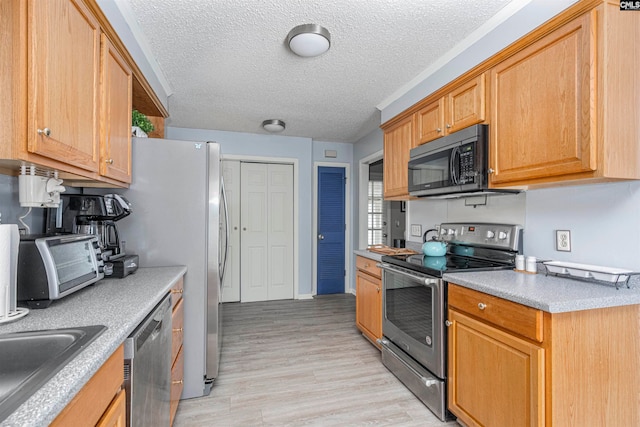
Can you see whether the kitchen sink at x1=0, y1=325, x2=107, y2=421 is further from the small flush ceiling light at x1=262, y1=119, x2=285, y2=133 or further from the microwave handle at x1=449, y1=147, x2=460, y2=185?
the small flush ceiling light at x1=262, y1=119, x2=285, y2=133

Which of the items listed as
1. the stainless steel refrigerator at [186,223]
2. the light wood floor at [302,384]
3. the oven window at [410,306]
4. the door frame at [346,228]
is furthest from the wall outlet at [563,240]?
the door frame at [346,228]

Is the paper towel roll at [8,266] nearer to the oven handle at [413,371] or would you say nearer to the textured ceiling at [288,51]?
the textured ceiling at [288,51]

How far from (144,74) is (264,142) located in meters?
2.34

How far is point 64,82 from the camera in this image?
1230mm

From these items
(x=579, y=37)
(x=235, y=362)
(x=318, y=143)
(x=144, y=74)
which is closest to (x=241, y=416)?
(x=235, y=362)

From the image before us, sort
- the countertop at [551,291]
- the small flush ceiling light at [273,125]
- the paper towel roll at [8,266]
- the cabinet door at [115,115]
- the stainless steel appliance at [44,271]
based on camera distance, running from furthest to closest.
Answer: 1. the small flush ceiling light at [273,125]
2. the cabinet door at [115,115]
3. the countertop at [551,291]
4. the stainless steel appliance at [44,271]
5. the paper towel roll at [8,266]

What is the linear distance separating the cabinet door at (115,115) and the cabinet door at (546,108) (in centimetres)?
217

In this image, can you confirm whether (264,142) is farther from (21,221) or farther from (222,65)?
(21,221)

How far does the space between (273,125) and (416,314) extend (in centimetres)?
273

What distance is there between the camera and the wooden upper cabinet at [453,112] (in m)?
2.03

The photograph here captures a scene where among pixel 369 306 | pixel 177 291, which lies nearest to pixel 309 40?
pixel 177 291

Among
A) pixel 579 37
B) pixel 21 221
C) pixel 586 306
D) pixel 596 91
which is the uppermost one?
pixel 579 37

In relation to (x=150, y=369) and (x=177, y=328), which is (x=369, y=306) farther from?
(x=150, y=369)

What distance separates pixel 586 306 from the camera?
4.20 feet
